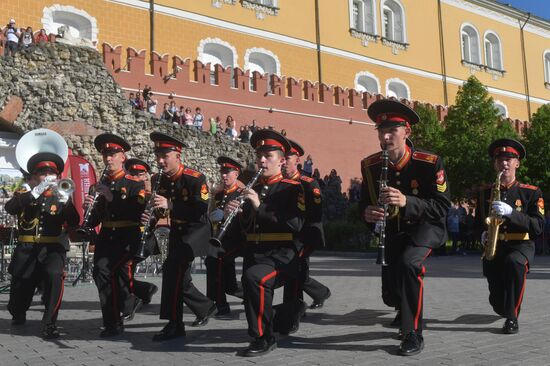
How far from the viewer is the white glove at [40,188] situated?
7.22 metres

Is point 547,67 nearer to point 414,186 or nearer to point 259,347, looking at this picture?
point 414,186

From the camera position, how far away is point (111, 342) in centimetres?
672

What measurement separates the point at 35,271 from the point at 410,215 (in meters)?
4.41

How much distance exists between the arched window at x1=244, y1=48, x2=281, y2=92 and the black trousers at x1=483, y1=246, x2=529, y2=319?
28.2 metres

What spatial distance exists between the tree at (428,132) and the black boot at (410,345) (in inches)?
949

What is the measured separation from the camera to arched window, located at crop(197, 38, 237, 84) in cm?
3266

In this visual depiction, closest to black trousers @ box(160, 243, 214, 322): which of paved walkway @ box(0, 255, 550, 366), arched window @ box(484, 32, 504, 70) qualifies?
paved walkway @ box(0, 255, 550, 366)

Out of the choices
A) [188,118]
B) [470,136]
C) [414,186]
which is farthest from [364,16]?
[414,186]

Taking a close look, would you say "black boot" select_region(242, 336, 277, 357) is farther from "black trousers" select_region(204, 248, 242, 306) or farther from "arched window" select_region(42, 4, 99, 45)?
"arched window" select_region(42, 4, 99, 45)

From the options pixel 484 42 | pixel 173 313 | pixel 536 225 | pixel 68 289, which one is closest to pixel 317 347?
pixel 173 313

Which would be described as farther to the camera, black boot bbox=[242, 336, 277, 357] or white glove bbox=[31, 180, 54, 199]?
white glove bbox=[31, 180, 54, 199]

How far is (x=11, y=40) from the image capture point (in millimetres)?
19719

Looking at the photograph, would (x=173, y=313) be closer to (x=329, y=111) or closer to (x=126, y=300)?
(x=126, y=300)

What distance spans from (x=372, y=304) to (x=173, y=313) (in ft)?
11.0
